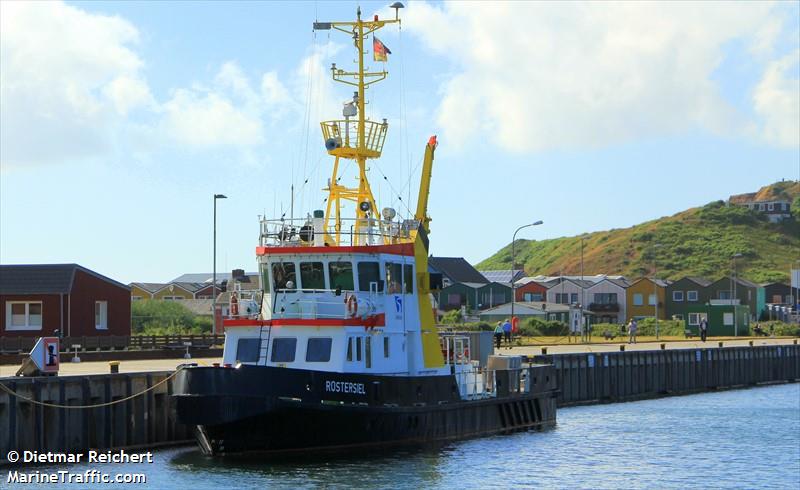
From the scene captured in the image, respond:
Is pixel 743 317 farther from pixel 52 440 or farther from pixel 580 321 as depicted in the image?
pixel 52 440

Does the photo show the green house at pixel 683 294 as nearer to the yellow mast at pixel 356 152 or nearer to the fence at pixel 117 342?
the fence at pixel 117 342

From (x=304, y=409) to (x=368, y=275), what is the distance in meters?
4.21

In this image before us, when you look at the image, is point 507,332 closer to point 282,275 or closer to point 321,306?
point 282,275

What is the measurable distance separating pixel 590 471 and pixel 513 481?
3.02 meters

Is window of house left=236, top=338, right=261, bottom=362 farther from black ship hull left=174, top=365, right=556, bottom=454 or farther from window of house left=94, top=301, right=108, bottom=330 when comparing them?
window of house left=94, top=301, right=108, bottom=330

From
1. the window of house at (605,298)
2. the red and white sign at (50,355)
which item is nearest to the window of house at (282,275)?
the red and white sign at (50,355)

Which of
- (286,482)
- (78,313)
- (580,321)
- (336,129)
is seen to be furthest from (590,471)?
(580,321)

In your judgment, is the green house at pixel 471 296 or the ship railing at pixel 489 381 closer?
the ship railing at pixel 489 381

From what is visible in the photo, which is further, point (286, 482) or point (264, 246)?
point (264, 246)

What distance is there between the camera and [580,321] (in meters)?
91.9

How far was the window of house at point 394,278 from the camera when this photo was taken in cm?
3302

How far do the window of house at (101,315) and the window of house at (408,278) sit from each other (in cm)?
2999

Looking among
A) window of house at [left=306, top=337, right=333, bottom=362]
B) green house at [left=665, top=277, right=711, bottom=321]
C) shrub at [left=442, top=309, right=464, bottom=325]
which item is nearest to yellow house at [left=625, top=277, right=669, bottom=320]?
green house at [left=665, top=277, right=711, bottom=321]

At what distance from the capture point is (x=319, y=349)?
31.2m
